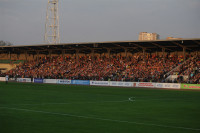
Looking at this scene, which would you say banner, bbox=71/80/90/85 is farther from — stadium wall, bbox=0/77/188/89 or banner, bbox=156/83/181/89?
banner, bbox=156/83/181/89

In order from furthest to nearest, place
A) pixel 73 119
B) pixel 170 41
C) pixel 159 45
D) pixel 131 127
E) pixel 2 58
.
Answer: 1. pixel 2 58
2. pixel 159 45
3. pixel 170 41
4. pixel 73 119
5. pixel 131 127

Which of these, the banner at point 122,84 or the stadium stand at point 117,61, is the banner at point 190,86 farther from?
the banner at point 122,84

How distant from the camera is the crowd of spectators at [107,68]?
54.2 meters

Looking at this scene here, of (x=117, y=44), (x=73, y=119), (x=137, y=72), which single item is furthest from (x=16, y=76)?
(x=73, y=119)

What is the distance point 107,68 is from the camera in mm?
63250

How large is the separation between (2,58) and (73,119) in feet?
261

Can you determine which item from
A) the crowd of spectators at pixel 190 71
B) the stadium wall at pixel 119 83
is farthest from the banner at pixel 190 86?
the crowd of spectators at pixel 190 71

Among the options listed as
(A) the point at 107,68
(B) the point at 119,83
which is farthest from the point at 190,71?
(A) the point at 107,68

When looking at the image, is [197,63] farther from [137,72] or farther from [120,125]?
[120,125]

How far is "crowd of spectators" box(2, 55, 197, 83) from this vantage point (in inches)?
2136

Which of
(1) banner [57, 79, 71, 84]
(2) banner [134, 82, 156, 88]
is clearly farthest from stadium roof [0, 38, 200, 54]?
(2) banner [134, 82, 156, 88]

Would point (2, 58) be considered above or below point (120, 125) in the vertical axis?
above

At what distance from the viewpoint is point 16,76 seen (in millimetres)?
71750

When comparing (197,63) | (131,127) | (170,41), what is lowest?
(131,127)
